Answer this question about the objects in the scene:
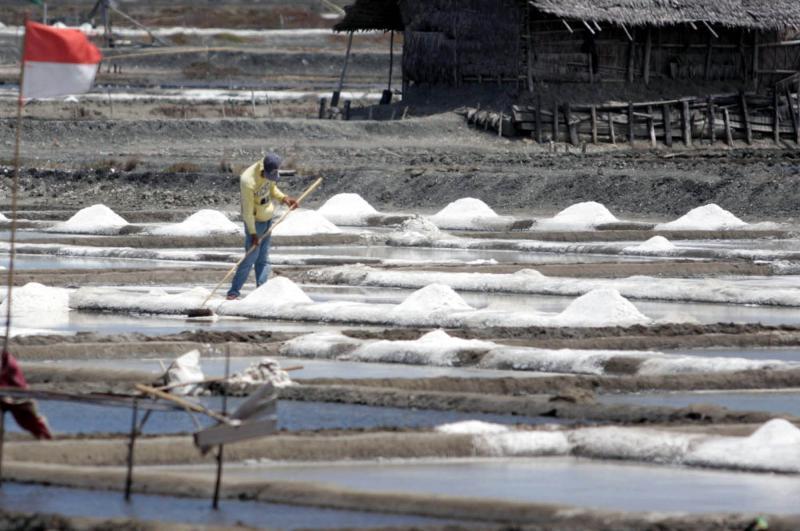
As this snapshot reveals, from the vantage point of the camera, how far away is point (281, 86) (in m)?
55.7

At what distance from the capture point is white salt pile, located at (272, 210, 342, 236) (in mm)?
22844

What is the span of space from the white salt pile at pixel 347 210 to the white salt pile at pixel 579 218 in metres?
2.66

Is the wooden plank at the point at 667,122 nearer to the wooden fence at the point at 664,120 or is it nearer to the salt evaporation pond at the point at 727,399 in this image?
the wooden fence at the point at 664,120

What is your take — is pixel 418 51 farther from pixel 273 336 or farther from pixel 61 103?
pixel 273 336

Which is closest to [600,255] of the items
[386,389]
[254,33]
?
[386,389]

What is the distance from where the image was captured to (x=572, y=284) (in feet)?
55.1

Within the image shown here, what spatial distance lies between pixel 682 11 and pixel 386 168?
8860 millimetres

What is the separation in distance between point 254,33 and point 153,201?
44343 mm

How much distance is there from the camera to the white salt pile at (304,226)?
2284 cm

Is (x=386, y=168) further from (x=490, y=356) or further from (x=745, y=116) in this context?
(x=490, y=356)

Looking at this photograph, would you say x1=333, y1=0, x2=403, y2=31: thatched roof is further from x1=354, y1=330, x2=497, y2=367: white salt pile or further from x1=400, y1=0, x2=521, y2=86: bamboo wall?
x1=354, y1=330, x2=497, y2=367: white salt pile

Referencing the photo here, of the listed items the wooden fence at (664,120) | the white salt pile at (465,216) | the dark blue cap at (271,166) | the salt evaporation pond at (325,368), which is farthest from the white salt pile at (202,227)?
the wooden fence at (664,120)

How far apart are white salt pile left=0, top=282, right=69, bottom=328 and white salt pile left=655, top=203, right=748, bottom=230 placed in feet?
34.5

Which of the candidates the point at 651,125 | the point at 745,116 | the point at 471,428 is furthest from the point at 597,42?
the point at 471,428
